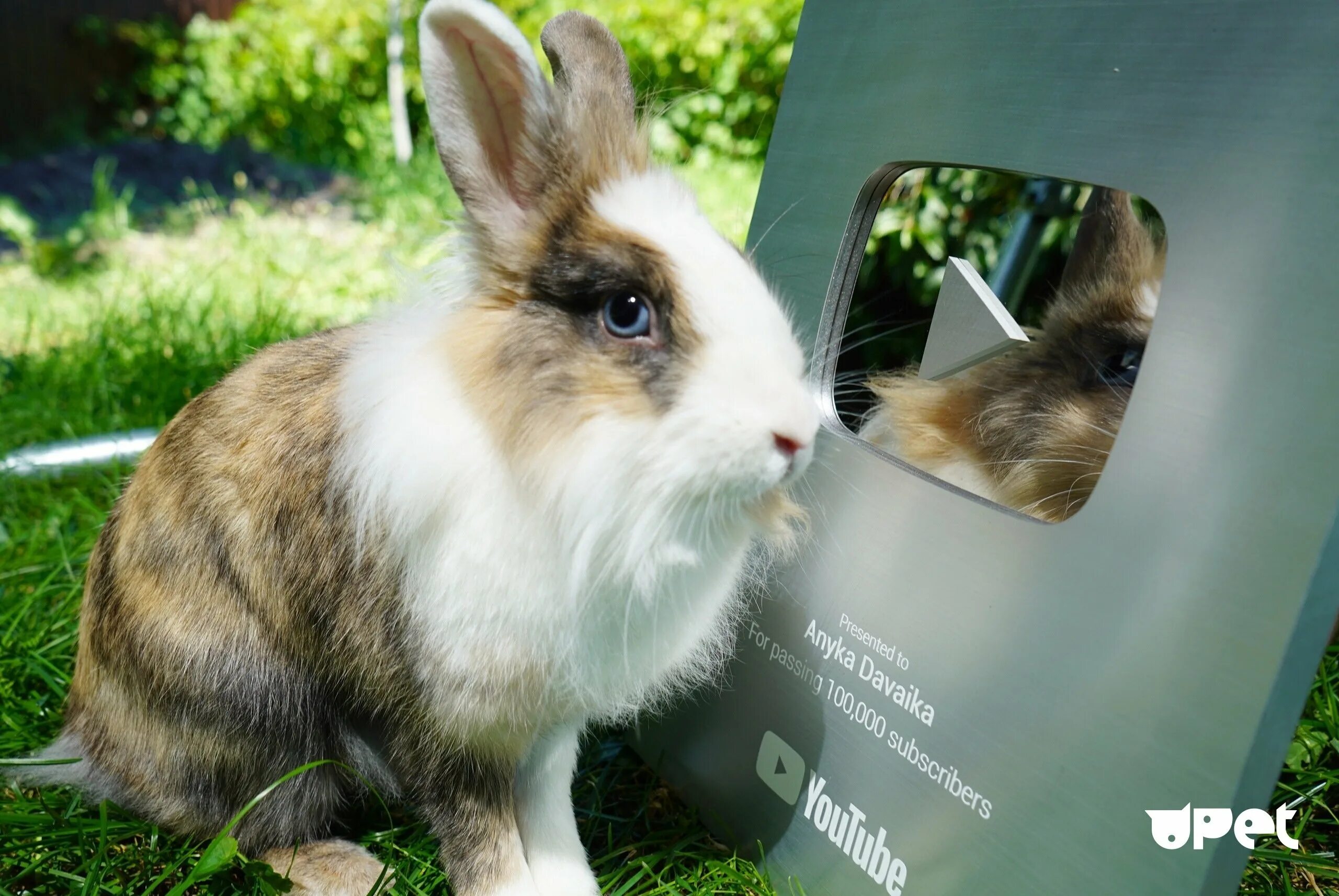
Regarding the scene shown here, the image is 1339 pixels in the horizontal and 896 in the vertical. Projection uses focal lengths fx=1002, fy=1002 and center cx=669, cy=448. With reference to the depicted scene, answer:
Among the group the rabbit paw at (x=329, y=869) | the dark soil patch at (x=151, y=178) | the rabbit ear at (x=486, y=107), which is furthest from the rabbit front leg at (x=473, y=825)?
the dark soil patch at (x=151, y=178)

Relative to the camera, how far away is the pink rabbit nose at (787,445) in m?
1.27

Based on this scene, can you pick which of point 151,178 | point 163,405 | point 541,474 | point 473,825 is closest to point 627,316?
point 541,474

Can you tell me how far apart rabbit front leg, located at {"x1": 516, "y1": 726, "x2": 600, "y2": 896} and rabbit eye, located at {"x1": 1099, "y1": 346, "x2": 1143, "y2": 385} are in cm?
118

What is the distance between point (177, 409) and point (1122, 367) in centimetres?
299

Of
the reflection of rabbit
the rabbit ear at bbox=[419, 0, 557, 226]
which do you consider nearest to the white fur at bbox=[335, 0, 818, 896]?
the rabbit ear at bbox=[419, 0, 557, 226]

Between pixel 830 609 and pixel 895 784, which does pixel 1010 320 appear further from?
pixel 895 784

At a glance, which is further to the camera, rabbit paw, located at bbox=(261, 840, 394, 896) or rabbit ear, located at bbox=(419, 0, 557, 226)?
rabbit paw, located at bbox=(261, 840, 394, 896)

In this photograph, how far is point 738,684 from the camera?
193 centimetres

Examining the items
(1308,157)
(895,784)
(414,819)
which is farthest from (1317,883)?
(414,819)

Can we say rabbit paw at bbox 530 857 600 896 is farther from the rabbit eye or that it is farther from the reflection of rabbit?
the rabbit eye

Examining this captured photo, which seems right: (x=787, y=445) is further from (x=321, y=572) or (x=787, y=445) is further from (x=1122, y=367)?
(x=1122, y=367)

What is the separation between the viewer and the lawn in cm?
178

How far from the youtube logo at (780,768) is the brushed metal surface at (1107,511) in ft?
0.07

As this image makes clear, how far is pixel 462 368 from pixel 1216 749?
3.50ft
